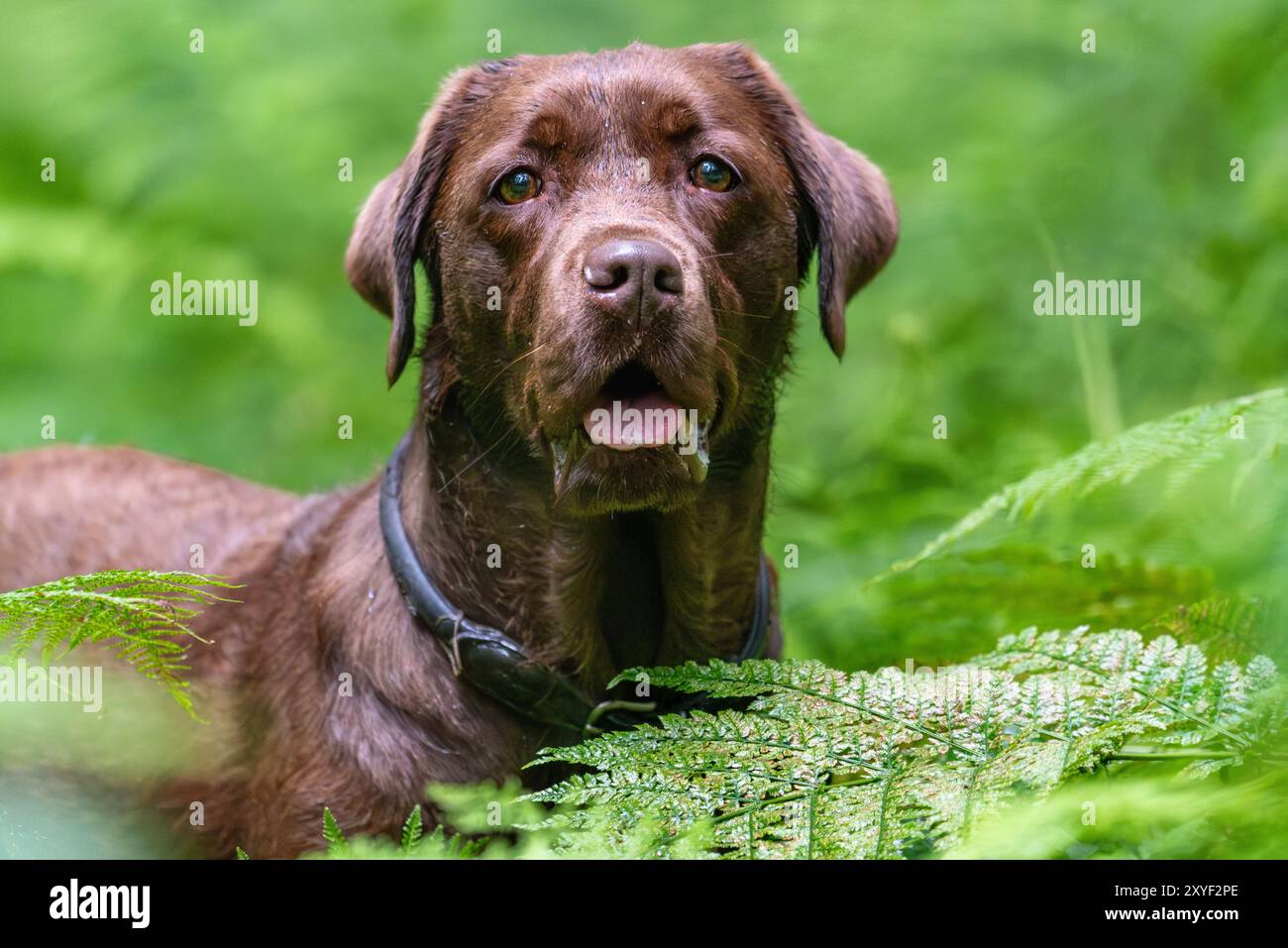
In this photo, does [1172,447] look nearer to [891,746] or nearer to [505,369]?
[891,746]

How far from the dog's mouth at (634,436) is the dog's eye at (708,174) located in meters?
0.58

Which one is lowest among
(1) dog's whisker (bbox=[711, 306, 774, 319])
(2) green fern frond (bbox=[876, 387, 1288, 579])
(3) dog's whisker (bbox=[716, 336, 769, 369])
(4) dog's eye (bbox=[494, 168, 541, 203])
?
(2) green fern frond (bbox=[876, 387, 1288, 579])

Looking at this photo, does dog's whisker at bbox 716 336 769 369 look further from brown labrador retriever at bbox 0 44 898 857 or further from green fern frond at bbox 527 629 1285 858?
green fern frond at bbox 527 629 1285 858

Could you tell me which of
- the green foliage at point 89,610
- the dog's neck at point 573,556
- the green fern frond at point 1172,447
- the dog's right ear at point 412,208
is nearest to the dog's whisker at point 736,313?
the dog's neck at point 573,556

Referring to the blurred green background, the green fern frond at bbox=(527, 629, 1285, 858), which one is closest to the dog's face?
the green fern frond at bbox=(527, 629, 1285, 858)

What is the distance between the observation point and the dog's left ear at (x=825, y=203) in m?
4.15

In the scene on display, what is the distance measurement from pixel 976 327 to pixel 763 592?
3345mm

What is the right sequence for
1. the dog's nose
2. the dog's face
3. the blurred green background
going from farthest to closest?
the blurred green background → the dog's face → the dog's nose

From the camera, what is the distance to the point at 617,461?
138 inches

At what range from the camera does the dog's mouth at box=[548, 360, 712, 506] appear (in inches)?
139

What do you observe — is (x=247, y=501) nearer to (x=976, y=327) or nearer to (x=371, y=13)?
(x=976, y=327)

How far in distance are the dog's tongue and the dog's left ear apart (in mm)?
757

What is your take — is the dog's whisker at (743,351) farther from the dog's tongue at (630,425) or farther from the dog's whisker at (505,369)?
the dog's whisker at (505,369)
